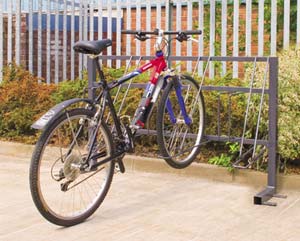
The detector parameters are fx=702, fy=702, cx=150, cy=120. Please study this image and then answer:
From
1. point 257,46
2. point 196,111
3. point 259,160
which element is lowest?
point 259,160

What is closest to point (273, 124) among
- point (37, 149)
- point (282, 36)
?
point (37, 149)

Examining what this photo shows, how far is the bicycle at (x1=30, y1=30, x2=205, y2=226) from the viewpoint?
4926mm

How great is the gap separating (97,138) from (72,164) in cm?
32

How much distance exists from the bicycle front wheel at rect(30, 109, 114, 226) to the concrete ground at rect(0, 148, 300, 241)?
0.13m

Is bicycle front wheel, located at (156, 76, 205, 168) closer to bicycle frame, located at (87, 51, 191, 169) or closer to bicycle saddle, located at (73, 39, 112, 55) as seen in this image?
bicycle frame, located at (87, 51, 191, 169)

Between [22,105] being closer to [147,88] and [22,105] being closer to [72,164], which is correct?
[147,88]

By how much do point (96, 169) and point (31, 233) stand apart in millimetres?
658

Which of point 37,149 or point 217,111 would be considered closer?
point 37,149

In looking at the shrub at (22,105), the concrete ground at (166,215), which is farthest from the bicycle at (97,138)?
the shrub at (22,105)

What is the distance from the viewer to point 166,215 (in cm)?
536

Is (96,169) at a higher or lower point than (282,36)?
lower

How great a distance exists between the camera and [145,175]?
693 cm

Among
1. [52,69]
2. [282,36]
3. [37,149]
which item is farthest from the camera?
[52,69]

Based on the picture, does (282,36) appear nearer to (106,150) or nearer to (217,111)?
(217,111)
